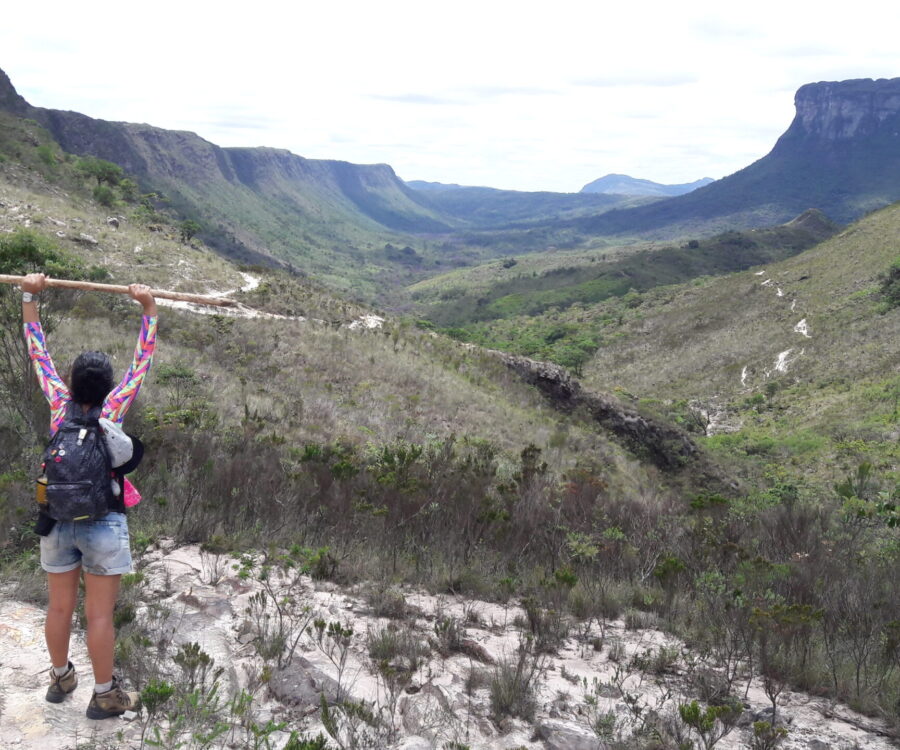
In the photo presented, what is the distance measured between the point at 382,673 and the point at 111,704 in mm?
1451

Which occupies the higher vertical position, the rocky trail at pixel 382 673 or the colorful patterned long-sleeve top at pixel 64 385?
the colorful patterned long-sleeve top at pixel 64 385

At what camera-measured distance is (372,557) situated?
16.3 feet

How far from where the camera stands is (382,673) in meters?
3.47

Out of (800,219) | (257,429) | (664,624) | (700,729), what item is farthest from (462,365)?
(800,219)

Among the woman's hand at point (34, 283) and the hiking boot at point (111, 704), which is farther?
the woman's hand at point (34, 283)

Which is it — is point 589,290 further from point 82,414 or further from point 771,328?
point 82,414

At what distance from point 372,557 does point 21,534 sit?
8.91 feet

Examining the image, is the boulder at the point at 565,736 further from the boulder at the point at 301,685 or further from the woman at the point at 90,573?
the woman at the point at 90,573

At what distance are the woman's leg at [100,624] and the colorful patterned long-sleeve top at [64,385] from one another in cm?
84

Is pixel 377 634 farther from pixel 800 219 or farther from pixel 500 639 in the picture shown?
pixel 800 219

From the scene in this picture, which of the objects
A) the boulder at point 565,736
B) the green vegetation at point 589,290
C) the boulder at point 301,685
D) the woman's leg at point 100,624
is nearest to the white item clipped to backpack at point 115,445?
the woman's leg at point 100,624

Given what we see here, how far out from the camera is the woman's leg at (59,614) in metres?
2.99

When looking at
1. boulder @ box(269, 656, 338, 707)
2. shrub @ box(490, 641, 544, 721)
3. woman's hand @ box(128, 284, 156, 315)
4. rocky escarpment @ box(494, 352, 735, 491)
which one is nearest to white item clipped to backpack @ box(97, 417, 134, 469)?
woman's hand @ box(128, 284, 156, 315)

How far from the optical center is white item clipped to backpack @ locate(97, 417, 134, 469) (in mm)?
2982
